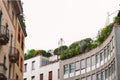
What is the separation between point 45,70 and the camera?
244ft

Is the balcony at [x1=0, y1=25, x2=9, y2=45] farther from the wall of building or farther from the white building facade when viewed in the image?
the white building facade

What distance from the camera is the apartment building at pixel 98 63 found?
176 ft

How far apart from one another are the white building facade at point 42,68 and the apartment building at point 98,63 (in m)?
3.68

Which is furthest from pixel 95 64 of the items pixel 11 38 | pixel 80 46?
pixel 11 38

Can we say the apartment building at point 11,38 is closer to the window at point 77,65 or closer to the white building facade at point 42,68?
the window at point 77,65

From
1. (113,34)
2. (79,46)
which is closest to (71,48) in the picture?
(79,46)

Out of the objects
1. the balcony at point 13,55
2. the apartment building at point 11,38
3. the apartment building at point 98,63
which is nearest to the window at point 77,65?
the apartment building at point 98,63

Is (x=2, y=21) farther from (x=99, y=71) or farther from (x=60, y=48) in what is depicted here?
(x=60, y=48)

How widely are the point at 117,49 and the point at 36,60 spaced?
2640 cm

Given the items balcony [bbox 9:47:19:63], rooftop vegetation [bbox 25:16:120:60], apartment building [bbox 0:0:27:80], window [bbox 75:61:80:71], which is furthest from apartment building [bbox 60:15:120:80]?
balcony [bbox 9:47:19:63]

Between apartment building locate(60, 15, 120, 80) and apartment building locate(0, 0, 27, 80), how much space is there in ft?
40.7

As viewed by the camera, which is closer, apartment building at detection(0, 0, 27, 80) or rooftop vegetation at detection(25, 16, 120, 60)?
apartment building at detection(0, 0, 27, 80)

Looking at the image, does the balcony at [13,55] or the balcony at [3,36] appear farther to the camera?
the balcony at [13,55]

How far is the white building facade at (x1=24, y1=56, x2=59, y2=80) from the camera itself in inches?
2852
